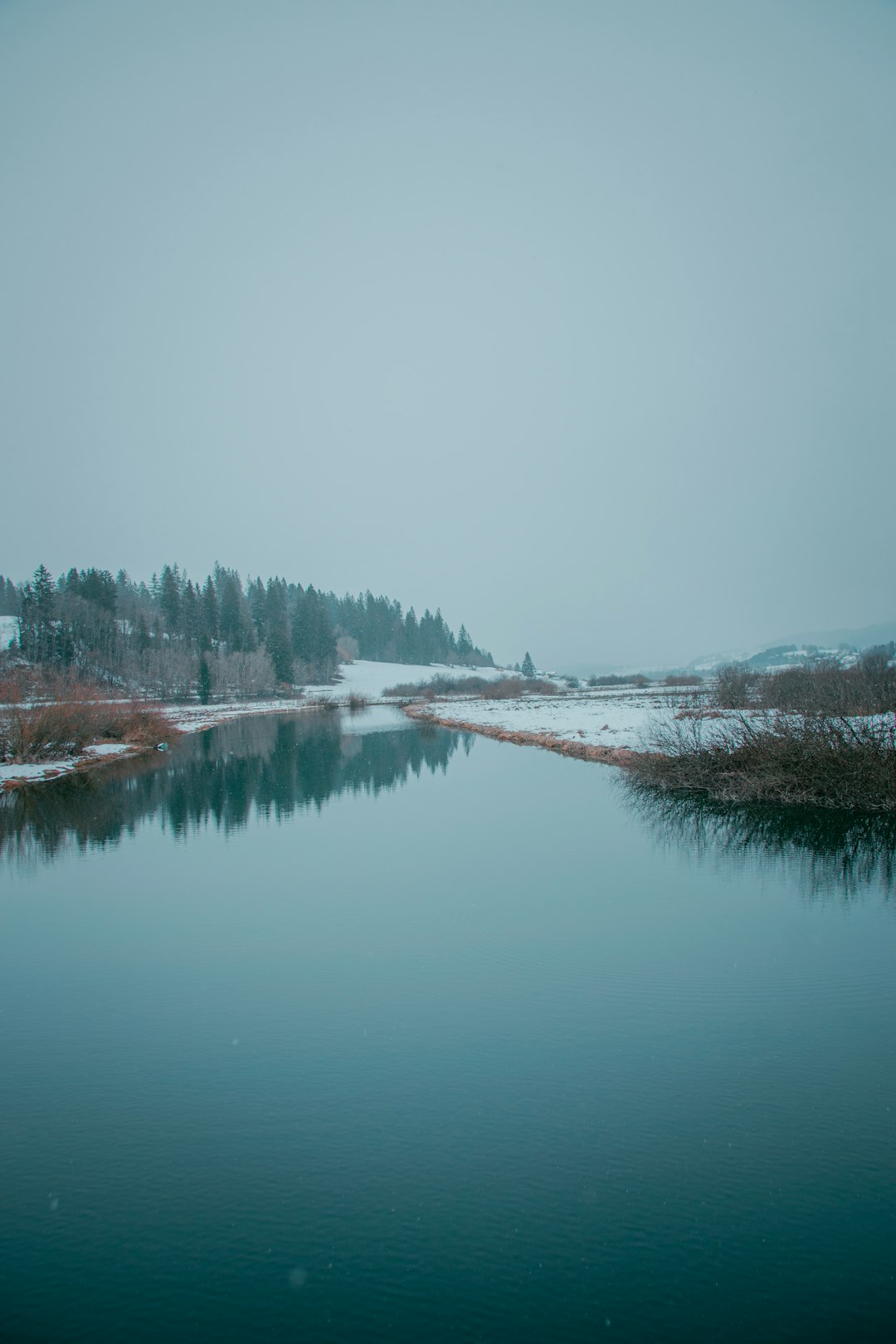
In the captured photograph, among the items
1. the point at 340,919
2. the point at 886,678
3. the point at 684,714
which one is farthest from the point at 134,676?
the point at 340,919

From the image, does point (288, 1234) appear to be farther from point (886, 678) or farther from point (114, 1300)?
point (886, 678)

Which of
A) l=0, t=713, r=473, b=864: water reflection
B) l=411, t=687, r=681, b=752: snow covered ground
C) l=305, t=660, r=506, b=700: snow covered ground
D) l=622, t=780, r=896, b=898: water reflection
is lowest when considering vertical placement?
l=622, t=780, r=896, b=898: water reflection

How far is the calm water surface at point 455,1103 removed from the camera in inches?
158

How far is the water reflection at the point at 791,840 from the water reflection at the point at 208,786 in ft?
29.1

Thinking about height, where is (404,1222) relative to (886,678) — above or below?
below

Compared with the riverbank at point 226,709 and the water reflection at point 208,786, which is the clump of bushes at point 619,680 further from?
the water reflection at point 208,786

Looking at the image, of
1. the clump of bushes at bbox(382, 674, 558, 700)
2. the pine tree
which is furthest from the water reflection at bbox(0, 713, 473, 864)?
the clump of bushes at bbox(382, 674, 558, 700)

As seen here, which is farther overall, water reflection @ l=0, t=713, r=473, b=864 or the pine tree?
the pine tree

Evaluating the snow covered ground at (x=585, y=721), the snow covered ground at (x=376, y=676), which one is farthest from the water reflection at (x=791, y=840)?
the snow covered ground at (x=376, y=676)

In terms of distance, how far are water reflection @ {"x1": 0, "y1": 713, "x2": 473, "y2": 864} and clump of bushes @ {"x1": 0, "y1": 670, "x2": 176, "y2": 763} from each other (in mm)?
2202

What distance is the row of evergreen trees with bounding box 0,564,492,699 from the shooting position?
75.1 meters

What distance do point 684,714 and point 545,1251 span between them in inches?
1004

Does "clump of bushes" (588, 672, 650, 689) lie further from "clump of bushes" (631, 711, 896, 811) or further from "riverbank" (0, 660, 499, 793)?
"clump of bushes" (631, 711, 896, 811)

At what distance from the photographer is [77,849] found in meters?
15.0
